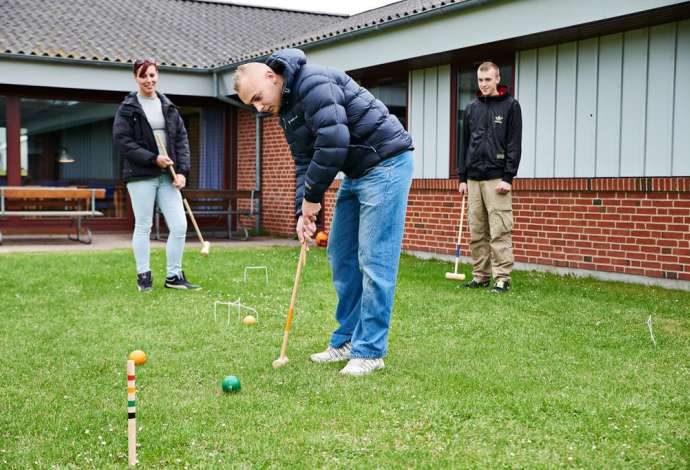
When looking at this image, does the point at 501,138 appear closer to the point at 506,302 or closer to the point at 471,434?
the point at 506,302

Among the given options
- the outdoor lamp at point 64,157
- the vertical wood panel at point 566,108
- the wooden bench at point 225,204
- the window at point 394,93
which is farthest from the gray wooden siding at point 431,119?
the outdoor lamp at point 64,157

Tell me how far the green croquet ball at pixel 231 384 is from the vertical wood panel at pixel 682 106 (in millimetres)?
5150

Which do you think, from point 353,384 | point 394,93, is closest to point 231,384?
point 353,384

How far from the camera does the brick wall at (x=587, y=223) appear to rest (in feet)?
24.5

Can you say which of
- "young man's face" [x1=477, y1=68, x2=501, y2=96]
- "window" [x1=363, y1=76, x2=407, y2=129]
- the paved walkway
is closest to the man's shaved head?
"young man's face" [x1=477, y1=68, x2=501, y2=96]

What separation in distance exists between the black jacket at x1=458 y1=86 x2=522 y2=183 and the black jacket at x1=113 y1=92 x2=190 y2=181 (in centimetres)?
254

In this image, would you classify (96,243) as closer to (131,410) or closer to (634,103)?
(634,103)

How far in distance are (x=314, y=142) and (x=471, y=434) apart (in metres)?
1.63

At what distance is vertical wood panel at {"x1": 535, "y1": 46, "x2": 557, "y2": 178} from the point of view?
8547 mm

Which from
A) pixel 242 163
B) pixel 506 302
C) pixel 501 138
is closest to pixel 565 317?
pixel 506 302

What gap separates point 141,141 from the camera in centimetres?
689

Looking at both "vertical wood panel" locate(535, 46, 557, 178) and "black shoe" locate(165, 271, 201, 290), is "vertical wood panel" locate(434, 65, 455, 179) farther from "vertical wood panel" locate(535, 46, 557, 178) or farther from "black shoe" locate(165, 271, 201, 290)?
"black shoe" locate(165, 271, 201, 290)

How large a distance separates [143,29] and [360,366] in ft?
40.6

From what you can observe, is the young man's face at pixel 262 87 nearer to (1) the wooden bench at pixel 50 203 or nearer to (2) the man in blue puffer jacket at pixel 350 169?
(2) the man in blue puffer jacket at pixel 350 169
